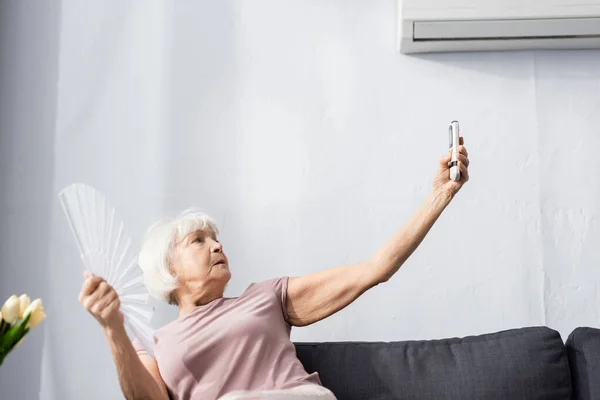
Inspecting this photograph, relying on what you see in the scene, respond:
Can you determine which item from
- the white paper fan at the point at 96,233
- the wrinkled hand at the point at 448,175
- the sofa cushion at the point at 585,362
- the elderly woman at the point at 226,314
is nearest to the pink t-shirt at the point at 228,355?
the elderly woman at the point at 226,314

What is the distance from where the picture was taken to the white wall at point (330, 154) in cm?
245

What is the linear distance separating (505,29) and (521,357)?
1099 mm

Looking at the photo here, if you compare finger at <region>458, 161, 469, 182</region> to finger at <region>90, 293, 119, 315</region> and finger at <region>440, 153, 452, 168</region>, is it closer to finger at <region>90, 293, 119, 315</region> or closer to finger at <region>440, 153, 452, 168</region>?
finger at <region>440, 153, 452, 168</region>

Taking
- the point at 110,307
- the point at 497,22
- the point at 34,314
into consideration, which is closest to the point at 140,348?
the point at 110,307

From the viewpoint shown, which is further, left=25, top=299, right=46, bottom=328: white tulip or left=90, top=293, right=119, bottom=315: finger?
left=90, top=293, right=119, bottom=315: finger

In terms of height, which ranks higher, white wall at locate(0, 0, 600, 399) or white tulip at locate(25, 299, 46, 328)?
white wall at locate(0, 0, 600, 399)

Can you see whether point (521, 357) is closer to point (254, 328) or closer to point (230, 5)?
point (254, 328)

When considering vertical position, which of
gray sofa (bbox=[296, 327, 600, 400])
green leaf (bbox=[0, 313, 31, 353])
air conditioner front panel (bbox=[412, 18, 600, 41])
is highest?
air conditioner front panel (bbox=[412, 18, 600, 41])

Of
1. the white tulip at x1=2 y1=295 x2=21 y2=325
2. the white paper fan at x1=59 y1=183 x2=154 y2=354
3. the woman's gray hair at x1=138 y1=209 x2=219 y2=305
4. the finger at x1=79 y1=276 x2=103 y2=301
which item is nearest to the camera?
the white tulip at x1=2 y1=295 x2=21 y2=325

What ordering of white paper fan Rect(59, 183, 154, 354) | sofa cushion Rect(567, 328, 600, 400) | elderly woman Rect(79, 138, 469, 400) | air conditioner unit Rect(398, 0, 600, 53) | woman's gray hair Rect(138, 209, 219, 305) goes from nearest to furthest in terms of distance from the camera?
white paper fan Rect(59, 183, 154, 354) < elderly woman Rect(79, 138, 469, 400) < sofa cushion Rect(567, 328, 600, 400) < woman's gray hair Rect(138, 209, 219, 305) < air conditioner unit Rect(398, 0, 600, 53)

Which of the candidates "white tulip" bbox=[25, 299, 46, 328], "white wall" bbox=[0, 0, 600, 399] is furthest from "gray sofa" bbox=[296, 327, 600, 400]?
"white tulip" bbox=[25, 299, 46, 328]

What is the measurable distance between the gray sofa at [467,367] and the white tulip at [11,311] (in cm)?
83

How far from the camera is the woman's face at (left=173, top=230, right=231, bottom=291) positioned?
1956mm

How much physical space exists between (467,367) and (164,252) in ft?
2.63
